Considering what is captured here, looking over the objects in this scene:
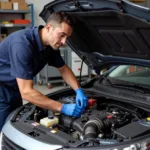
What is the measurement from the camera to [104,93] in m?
2.12

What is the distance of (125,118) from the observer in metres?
1.83

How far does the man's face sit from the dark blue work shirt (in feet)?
0.41

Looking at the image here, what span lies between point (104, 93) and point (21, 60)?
0.69 metres

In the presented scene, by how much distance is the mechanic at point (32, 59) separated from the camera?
1.91m

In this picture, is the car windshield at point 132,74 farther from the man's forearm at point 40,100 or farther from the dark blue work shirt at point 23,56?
the man's forearm at point 40,100

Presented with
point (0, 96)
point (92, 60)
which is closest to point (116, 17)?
point (92, 60)

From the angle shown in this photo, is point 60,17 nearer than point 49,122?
No

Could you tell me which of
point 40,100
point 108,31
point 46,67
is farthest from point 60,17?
point 46,67

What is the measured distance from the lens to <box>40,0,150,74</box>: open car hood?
1594 millimetres

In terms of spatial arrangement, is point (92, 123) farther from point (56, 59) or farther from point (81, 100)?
point (56, 59)

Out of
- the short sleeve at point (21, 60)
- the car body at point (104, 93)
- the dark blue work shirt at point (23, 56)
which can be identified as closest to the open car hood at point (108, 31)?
the car body at point (104, 93)

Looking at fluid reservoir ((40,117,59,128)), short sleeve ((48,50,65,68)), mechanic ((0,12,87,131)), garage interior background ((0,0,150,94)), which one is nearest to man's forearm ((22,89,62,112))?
mechanic ((0,12,87,131))

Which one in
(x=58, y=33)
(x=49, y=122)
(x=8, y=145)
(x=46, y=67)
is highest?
(x=58, y=33)

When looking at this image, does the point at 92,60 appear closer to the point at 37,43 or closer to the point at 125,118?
the point at 37,43
